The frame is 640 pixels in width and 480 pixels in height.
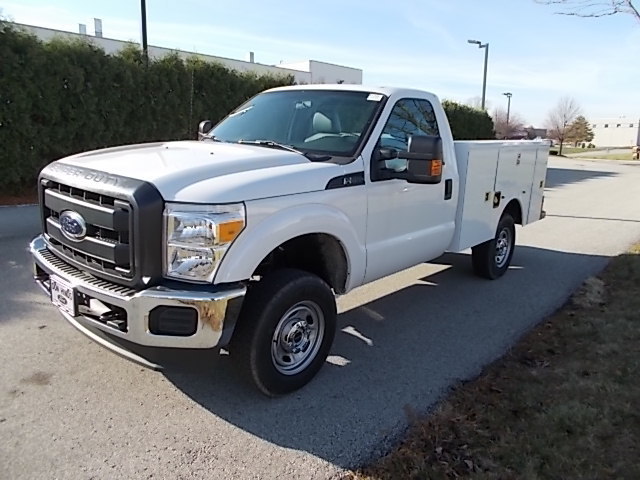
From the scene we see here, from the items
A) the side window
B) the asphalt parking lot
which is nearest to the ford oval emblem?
the asphalt parking lot

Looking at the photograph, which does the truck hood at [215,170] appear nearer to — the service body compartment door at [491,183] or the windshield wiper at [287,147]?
the windshield wiper at [287,147]

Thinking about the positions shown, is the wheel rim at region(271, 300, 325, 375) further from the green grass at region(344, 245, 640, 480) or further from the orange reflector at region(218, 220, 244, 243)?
the green grass at region(344, 245, 640, 480)

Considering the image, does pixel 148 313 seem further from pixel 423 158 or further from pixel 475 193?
pixel 475 193

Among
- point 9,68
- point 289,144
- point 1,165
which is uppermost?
point 9,68

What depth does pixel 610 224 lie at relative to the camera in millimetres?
11039

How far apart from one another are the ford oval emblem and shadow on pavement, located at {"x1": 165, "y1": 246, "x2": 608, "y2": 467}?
1109 millimetres

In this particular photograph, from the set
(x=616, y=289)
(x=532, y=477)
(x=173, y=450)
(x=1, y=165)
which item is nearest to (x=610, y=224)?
(x=616, y=289)

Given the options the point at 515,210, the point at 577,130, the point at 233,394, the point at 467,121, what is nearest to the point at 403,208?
the point at 233,394

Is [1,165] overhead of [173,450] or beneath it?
overhead

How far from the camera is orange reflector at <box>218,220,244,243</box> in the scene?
3.11m

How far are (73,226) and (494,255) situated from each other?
4839 millimetres

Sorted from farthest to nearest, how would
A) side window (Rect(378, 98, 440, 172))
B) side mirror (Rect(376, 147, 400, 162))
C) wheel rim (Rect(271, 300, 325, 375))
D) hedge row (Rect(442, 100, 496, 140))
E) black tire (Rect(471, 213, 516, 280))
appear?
hedge row (Rect(442, 100, 496, 140)) → black tire (Rect(471, 213, 516, 280)) → side window (Rect(378, 98, 440, 172)) → side mirror (Rect(376, 147, 400, 162)) → wheel rim (Rect(271, 300, 325, 375))

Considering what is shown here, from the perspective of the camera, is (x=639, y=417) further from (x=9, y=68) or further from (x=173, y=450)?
(x=9, y=68)

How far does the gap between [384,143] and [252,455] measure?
255 centimetres
